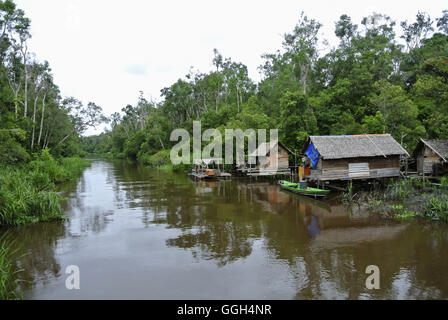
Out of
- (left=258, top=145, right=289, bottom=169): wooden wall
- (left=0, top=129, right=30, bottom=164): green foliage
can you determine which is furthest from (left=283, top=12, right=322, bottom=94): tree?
(left=0, top=129, right=30, bottom=164): green foliage

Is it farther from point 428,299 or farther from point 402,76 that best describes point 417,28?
point 428,299

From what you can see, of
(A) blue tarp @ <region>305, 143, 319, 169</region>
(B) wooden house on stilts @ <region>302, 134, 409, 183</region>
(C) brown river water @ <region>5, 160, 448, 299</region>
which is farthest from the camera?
(A) blue tarp @ <region>305, 143, 319, 169</region>

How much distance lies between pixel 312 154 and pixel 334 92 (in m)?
16.0

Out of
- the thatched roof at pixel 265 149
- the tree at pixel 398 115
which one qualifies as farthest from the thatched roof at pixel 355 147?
the thatched roof at pixel 265 149

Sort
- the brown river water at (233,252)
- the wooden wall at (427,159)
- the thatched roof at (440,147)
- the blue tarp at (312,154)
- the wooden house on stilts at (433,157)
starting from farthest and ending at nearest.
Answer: the blue tarp at (312,154) < the wooden wall at (427,159) < the wooden house on stilts at (433,157) < the thatched roof at (440,147) < the brown river water at (233,252)

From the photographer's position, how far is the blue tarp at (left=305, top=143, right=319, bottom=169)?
20219 mm

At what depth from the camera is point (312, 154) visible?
20672 mm

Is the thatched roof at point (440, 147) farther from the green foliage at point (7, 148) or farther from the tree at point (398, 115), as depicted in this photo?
the green foliage at point (7, 148)

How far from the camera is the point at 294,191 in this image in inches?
843

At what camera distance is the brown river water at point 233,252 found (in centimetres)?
833

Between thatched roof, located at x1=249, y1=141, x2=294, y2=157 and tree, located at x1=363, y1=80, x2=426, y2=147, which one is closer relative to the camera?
tree, located at x1=363, y1=80, x2=426, y2=147

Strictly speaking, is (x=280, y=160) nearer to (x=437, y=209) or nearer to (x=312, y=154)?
(x=312, y=154)

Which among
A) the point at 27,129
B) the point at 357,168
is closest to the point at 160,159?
the point at 27,129

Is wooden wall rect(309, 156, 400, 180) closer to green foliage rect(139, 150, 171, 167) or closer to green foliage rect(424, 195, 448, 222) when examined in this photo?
green foliage rect(424, 195, 448, 222)
